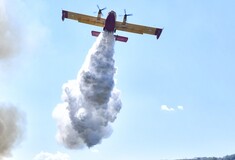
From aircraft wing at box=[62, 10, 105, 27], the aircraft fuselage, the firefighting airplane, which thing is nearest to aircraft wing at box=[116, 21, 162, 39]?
the firefighting airplane

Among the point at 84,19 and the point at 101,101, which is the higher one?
the point at 84,19

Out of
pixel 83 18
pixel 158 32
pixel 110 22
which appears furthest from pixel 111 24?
pixel 158 32

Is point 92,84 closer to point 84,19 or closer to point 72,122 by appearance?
point 72,122

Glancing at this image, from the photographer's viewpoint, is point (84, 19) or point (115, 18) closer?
point (115, 18)

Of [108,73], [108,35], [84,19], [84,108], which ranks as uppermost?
[84,19]

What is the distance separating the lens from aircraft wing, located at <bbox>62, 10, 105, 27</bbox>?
6988cm

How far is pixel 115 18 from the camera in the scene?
211ft

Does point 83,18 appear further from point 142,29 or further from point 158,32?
point 158,32

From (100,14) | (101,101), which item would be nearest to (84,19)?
(100,14)

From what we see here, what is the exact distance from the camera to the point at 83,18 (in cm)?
7125

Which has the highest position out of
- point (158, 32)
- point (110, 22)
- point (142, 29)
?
point (142, 29)

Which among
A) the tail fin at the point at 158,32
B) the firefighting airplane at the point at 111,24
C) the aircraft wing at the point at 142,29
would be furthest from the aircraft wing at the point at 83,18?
the tail fin at the point at 158,32

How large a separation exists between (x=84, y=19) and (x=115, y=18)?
8.75 meters

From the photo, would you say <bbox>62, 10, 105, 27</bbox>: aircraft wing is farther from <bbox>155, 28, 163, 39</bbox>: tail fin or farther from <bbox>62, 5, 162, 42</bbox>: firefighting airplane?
<bbox>155, 28, 163, 39</bbox>: tail fin
